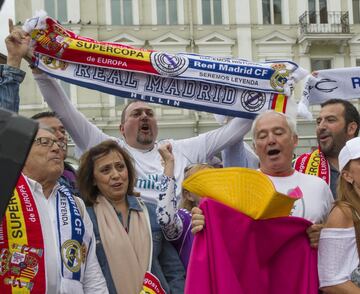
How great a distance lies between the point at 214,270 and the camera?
9.48 feet

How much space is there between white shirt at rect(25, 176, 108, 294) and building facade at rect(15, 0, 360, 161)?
71.6 feet

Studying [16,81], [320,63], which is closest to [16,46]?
[16,81]

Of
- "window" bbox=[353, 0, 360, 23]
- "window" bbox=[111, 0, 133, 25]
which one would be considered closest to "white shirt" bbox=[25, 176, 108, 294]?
"window" bbox=[111, 0, 133, 25]

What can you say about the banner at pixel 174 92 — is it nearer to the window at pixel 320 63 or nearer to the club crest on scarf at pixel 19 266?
the club crest on scarf at pixel 19 266

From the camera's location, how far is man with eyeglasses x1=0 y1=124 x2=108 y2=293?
2.79 m

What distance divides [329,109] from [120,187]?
184cm

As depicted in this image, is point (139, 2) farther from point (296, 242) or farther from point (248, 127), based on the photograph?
point (296, 242)

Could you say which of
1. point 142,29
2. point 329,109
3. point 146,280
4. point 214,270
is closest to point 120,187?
point 146,280

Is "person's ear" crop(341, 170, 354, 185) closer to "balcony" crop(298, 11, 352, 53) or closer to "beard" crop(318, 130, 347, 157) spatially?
"beard" crop(318, 130, 347, 157)

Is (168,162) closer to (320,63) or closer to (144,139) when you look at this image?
(144,139)

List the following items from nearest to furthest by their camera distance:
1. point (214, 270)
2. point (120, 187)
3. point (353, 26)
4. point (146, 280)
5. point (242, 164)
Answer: point (214, 270) → point (146, 280) → point (120, 187) → point (242, 164) → point (353, 26)

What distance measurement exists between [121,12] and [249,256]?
79.5 ft

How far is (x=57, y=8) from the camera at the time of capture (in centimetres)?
2589

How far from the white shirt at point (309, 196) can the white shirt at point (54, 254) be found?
3.35 ft
